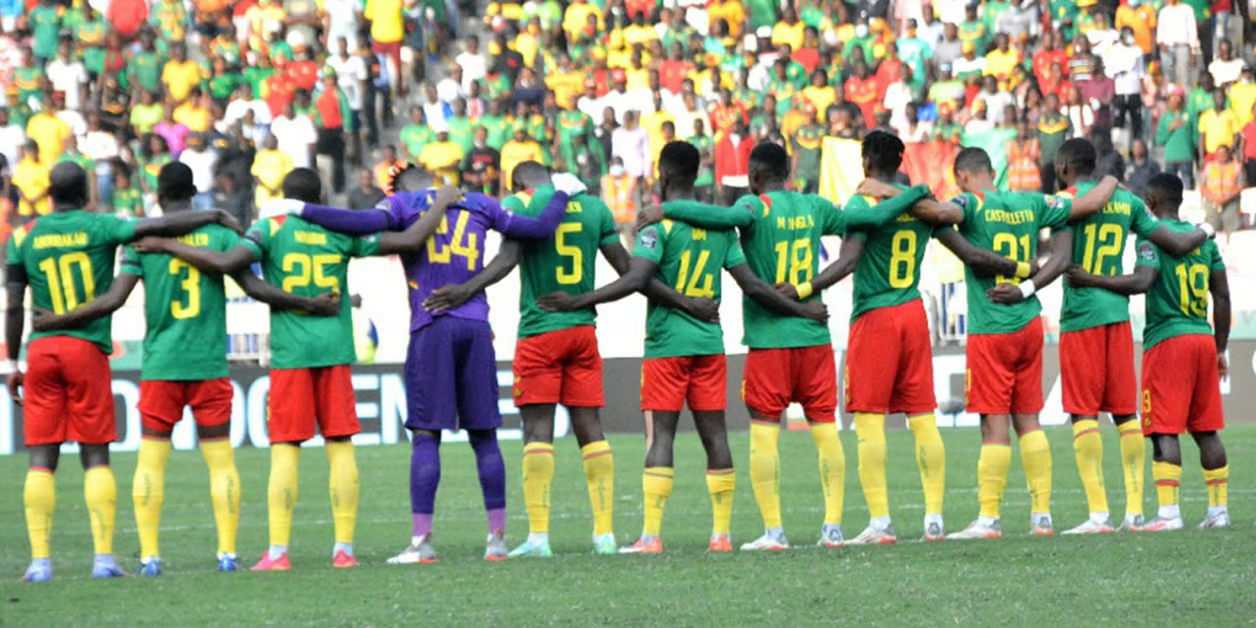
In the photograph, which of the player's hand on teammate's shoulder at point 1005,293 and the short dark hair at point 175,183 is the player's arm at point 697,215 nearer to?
the player's hand on teammate's shoulder at point 1005,293

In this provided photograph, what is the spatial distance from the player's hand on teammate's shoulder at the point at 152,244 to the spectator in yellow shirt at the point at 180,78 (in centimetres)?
1856

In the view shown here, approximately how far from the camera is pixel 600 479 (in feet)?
38.8

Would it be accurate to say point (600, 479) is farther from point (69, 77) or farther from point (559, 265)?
point (69, 77)

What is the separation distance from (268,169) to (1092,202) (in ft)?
53.9

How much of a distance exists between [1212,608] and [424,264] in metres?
4.72

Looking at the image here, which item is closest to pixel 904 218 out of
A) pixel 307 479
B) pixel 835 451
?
pixel 835 451

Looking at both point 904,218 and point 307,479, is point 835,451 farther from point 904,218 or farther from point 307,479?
point 307,479

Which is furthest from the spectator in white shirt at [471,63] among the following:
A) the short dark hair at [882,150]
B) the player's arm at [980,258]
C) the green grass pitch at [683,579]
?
the player's arm at [980,258]

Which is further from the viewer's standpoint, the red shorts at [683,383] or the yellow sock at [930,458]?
the yellow sock at [930,458]

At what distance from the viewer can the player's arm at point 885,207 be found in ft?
38.7

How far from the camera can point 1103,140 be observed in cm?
2700

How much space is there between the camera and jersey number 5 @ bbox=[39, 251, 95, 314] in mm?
11234

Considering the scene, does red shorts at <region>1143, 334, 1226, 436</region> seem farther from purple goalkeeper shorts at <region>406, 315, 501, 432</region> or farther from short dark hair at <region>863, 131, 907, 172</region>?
purple goalkeeper shorts at <region>406, 315, 501, 432</region>

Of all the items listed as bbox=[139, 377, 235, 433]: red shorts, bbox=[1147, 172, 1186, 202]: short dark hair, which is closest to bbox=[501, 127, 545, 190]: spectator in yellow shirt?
bbox=[1147, 172, 1186, 202]: short dark hair
